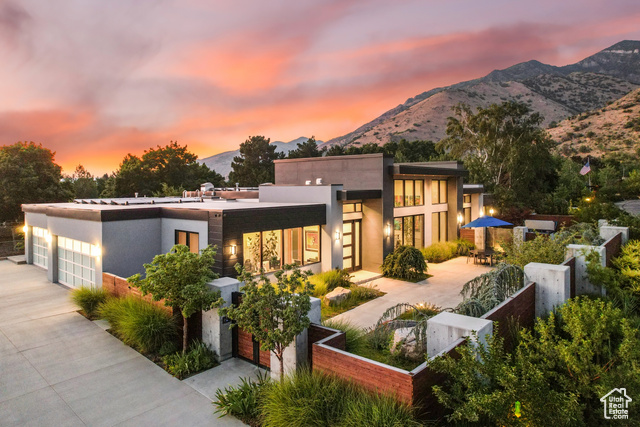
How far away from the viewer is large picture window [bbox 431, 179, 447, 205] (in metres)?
21.8

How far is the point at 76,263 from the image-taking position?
1427 cm

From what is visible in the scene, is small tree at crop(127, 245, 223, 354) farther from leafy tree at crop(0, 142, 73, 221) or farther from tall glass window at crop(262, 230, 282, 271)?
leafy tree at crop(0, 142, 73, 221)

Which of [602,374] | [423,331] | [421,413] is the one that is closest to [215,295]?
[423,331]

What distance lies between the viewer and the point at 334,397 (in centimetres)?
534

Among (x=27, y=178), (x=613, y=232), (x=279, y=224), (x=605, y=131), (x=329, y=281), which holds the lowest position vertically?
(x=329, y=281)

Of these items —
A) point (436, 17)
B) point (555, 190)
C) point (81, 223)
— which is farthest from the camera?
point (555, 190)

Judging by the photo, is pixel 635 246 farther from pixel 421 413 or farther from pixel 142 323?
pixel 142 323

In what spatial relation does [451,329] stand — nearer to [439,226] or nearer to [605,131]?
[439,226]

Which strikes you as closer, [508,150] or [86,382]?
[86,382]

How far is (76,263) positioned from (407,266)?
1319 centimetres

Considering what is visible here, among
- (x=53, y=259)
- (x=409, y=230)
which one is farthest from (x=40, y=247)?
(x=409, y=230)

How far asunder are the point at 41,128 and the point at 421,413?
1465 inches

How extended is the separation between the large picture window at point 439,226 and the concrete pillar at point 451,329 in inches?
650

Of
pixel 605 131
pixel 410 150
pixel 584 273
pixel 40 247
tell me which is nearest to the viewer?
pixel 584 273
